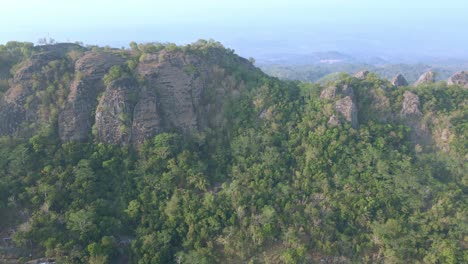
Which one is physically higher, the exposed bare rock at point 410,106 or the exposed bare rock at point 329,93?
the exposed bare rock at point 329,93

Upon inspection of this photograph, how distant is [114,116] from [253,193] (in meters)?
11.7

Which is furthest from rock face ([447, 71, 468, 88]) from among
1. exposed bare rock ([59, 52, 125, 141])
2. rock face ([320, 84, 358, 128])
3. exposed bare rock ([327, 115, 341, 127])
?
exposed bare rock ([59, 52, 125, 141])

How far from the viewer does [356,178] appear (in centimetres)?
2431

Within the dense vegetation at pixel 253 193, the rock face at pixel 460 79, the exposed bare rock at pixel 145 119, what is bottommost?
the dense vegetation at pixel 253 193

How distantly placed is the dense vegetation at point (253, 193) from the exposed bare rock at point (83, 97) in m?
1.04

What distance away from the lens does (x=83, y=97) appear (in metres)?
27.0

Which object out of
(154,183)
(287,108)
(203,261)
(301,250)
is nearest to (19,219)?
(154,183)

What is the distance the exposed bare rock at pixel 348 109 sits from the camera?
2741cm

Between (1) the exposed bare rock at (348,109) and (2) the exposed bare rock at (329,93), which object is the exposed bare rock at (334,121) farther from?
(2) the exposed bare rock at (329,93)

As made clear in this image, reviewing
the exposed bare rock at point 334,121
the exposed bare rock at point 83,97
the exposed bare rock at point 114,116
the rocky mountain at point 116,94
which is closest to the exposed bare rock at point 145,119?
the rocky mountain at point 116,94

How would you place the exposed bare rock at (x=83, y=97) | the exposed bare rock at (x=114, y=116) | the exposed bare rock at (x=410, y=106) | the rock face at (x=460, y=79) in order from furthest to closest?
the rock face at (x=460, y=79), the exposed bare rock at (x=410, y=106), the exposed bare rock at (x=114, y=116), the exposed bare rock at (x=83, y=97)

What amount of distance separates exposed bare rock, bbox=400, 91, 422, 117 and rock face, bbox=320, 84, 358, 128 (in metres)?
3.88

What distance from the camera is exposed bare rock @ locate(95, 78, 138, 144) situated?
2616 cm

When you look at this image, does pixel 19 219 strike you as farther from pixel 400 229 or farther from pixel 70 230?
pixel 400 229
